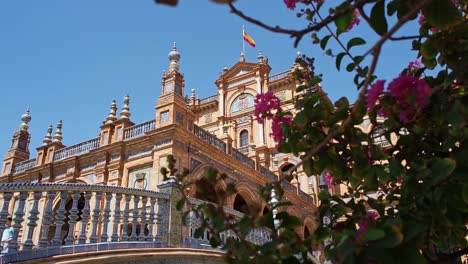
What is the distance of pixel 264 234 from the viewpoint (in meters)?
10.6

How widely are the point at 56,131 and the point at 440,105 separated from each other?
20324 mm

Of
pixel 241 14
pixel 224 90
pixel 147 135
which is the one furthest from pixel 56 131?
pixel 241 14

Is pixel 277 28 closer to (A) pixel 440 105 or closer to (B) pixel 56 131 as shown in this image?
(A) pixel 440 105

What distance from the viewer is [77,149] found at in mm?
Answer: 18031

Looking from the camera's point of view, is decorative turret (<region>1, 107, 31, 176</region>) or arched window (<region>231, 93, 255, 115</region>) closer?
decorative turret (<region>1, 107, 31, 176</region>)

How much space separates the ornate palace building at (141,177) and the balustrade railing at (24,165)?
7cm

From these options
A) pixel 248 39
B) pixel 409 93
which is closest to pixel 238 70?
pixel 248 39

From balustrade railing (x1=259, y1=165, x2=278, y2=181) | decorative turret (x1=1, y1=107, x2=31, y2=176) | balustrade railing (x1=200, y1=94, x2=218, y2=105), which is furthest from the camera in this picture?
balustrade railing (x1=200, y1=94, x2=218, y2=105)

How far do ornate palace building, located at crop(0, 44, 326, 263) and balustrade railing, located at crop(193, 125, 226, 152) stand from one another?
0.17ft

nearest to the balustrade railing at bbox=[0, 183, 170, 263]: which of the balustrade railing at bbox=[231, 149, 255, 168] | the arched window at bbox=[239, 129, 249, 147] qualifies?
the balustrade railing at bbox=[231, 149, 255, 168]

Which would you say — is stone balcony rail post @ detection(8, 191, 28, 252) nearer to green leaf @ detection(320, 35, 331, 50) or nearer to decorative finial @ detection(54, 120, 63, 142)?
green leaf @ detection(320, 35, 331, 50)

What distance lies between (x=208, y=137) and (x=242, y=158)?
2486 millimetres

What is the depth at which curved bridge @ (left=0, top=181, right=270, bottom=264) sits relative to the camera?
17.5ft

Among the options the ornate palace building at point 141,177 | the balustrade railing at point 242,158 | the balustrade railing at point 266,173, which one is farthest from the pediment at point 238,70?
the balustrade railing at point 242,158
